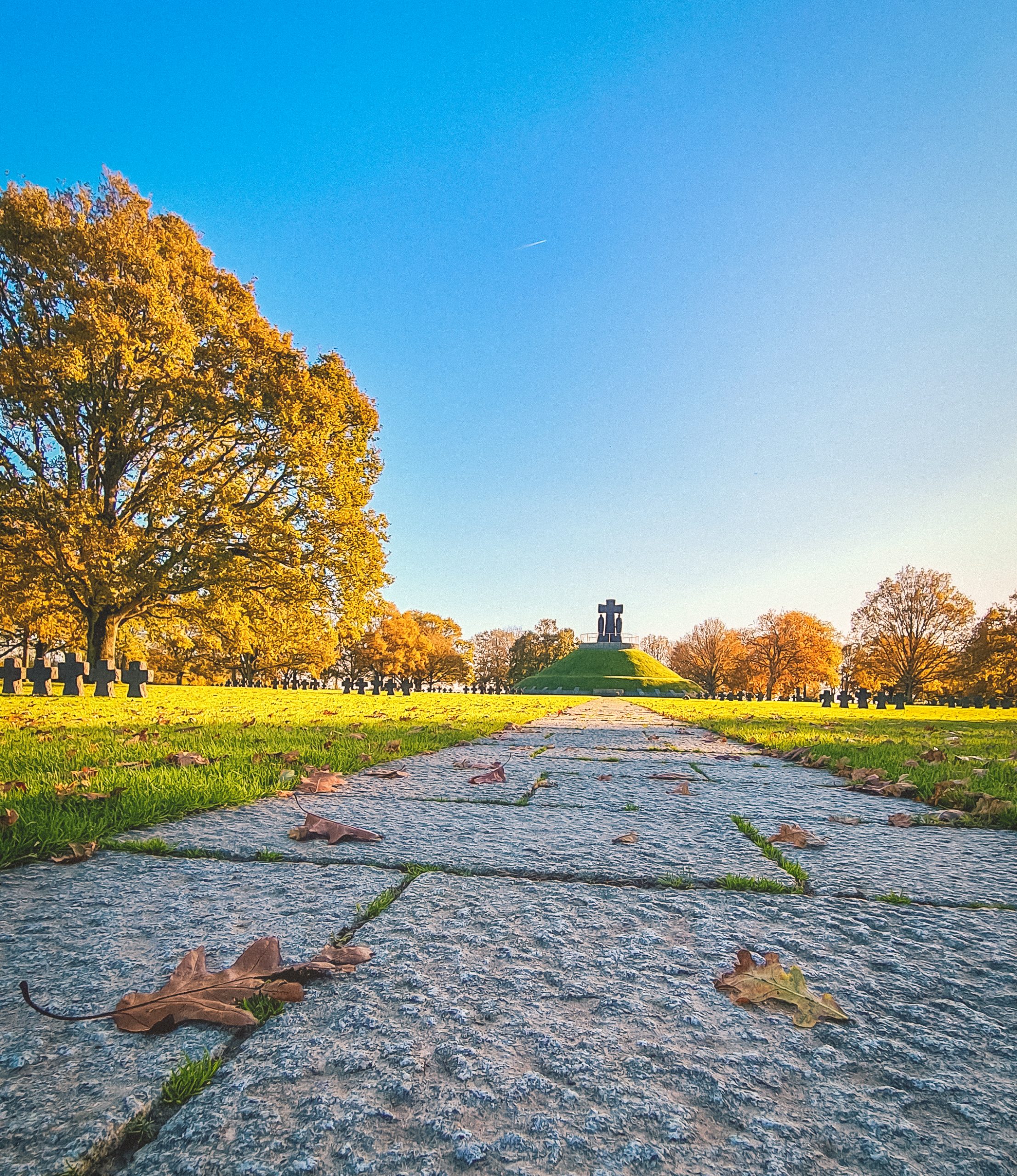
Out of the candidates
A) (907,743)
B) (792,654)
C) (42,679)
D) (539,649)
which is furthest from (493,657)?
(907,743)

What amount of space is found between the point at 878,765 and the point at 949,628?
159ft

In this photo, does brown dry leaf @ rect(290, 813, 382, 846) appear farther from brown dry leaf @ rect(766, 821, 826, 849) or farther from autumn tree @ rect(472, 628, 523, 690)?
autumn tree @ rect(472, 628, 523, 690)

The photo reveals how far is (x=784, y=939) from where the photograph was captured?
1443mm

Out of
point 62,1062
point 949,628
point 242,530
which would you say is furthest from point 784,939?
point 949,628

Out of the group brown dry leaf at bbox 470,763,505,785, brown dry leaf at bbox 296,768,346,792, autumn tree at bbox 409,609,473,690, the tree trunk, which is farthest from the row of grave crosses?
autumn tree at bbox 409,609,473,690

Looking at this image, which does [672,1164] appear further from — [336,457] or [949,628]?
[949,628]

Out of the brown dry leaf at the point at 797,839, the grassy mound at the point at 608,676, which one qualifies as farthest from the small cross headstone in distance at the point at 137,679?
the grassy mound at the point at 608,676

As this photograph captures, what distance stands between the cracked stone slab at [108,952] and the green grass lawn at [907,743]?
123 inches

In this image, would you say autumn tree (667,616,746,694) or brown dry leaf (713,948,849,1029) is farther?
autumn tree (667,616,746,694)

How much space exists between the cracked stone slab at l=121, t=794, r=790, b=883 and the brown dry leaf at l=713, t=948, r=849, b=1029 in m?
0.62

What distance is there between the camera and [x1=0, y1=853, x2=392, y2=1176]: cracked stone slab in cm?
82

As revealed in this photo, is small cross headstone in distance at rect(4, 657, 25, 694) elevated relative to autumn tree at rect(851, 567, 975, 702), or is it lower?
lower

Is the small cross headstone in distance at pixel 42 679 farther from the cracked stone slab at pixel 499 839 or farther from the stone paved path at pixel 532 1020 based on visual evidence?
the stone paved path at pixel 532 1020

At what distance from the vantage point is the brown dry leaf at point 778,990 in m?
1.12
